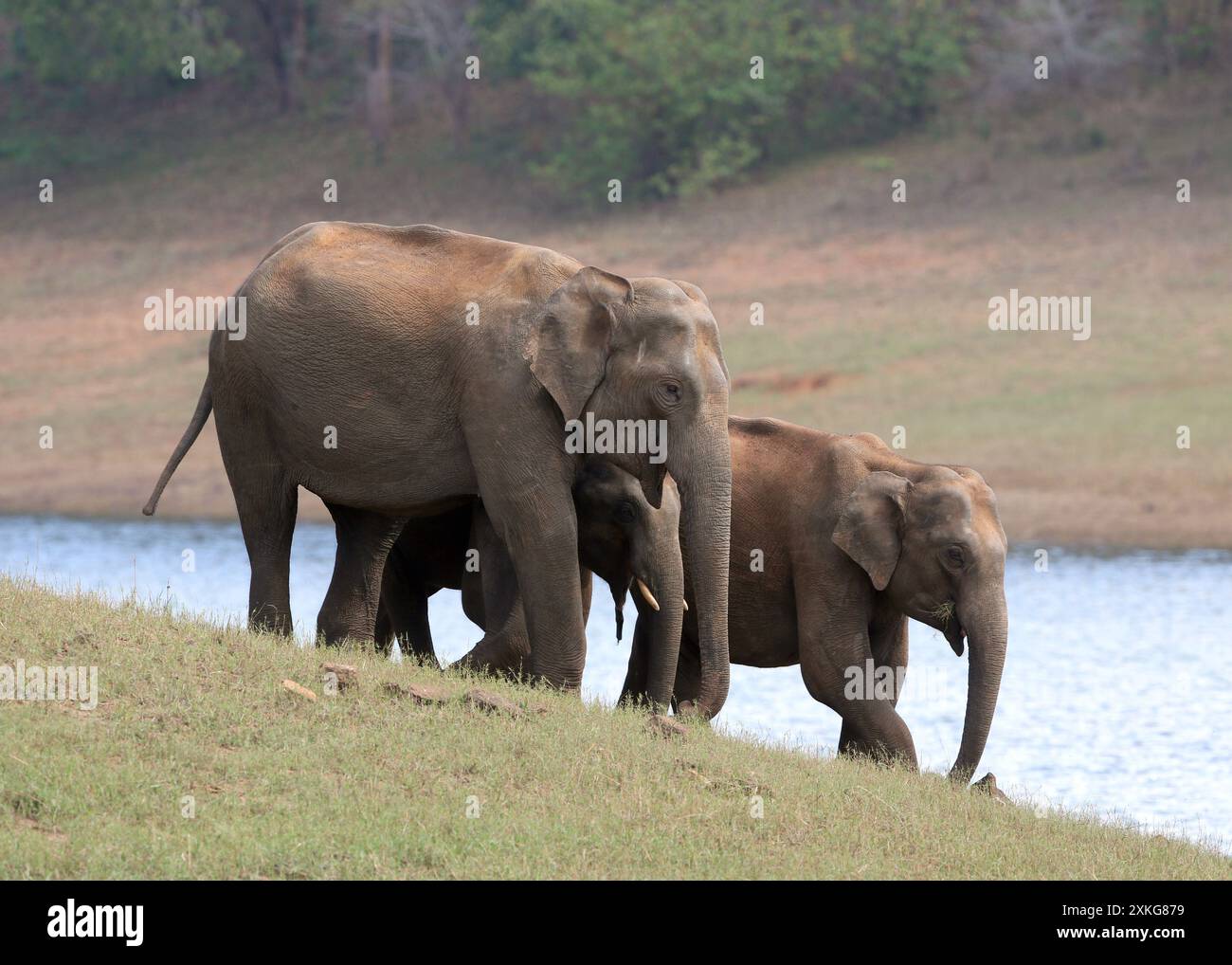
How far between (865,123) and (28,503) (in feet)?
77.5

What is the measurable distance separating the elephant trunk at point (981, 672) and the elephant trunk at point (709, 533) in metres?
1.63

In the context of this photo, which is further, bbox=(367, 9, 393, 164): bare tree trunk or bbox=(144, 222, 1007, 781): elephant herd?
bbox=(367, 9, 393, 164): bare tree trunk

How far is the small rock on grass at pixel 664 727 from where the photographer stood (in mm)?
10633

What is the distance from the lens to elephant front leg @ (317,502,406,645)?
1260 centimetres

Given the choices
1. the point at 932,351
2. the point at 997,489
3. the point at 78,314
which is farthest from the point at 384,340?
the point at 78,314

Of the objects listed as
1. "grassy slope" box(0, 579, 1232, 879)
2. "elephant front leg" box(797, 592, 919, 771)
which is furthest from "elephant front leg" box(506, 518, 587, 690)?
"elephant front leg" box(797, 592, 919, 771)

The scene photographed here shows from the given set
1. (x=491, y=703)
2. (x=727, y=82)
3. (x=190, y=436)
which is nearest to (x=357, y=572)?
(x=190, y=436)

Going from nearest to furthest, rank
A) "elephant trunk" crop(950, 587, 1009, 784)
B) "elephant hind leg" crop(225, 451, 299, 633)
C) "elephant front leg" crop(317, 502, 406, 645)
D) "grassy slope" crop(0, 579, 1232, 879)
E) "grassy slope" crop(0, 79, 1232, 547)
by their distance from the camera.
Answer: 1. "grassy slope" crop(0, 579, 1232, 879)
2. "elephant trunk" crop(950, 587, 1009, 784)
3. "elephant hind leg" crop(225, 451, 299, 633)
4. "elephant front leg" crop(317, 502, 406, 645)
5. "grassy slope" crop(0, 79, 1232, 547)

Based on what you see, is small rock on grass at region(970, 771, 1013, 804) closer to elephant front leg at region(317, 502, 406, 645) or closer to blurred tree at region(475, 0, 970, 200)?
elephant front leg at region(317, 502, 406, 645)

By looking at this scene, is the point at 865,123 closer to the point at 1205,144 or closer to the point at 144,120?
the point at 1205,144

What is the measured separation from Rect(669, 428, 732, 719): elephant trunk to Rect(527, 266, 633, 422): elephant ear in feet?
2.09

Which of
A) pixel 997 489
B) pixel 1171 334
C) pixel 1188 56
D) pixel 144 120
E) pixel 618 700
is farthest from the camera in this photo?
pixel 144 120

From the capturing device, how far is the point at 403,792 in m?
9.30

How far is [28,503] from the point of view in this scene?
1323 inches
